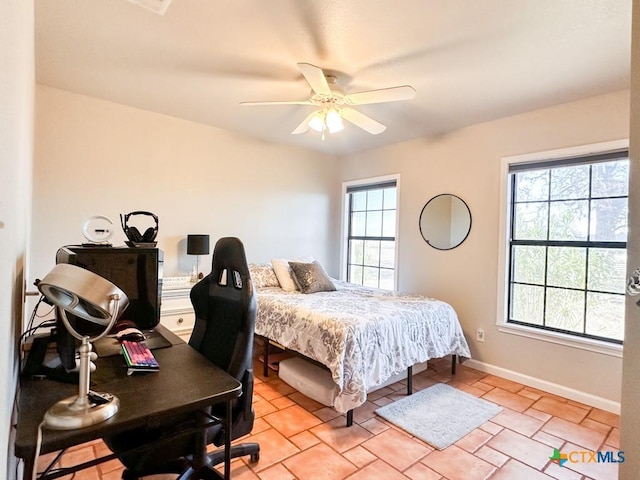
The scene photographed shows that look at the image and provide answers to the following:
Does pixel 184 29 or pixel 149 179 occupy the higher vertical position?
pixel 184 29

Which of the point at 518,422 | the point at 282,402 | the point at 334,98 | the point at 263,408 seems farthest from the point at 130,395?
the point at 518,422

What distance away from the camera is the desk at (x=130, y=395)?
0.86m

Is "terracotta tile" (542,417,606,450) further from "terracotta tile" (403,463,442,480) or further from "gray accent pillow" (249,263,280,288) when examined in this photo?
"gray accent pillow" (249,263,280,288)

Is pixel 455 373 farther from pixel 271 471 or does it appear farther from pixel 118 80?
pixel 118 80

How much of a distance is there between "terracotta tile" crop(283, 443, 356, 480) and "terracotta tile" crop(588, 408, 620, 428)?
196 centimetres

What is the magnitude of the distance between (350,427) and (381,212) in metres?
2.87

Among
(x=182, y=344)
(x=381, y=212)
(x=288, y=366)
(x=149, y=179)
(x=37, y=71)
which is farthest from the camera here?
(x=381, y=212)

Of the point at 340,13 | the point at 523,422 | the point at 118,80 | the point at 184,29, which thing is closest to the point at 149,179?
the point at 118,80

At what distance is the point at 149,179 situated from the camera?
11.2ft

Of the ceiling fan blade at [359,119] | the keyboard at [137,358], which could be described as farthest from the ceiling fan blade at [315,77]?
the keyboard at [137,358]

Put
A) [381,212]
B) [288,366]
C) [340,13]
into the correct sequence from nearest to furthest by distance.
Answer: [340,13] → [288,366] → [381,212]

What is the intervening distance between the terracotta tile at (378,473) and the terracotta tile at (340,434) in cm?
21

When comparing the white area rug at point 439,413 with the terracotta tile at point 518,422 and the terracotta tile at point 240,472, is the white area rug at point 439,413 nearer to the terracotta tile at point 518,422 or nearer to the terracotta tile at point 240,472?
the terracotta tile at point 518,422

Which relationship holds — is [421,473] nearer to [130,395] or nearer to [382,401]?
[382,401]
